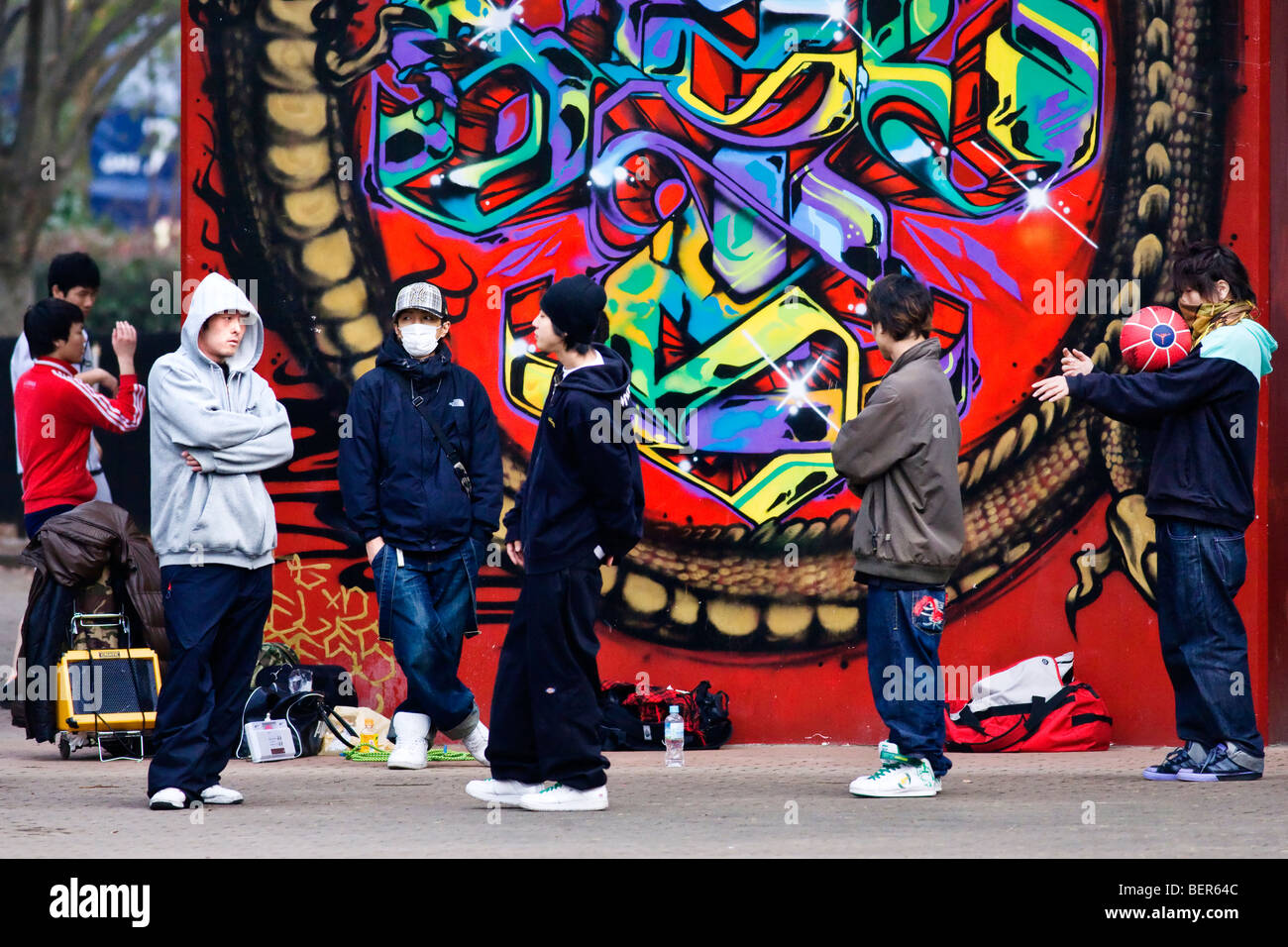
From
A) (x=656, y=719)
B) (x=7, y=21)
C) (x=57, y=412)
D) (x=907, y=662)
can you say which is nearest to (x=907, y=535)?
(x=907, y=662)

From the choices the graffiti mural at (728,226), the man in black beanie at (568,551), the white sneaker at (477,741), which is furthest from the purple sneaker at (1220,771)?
the white sneaker at (477,741)

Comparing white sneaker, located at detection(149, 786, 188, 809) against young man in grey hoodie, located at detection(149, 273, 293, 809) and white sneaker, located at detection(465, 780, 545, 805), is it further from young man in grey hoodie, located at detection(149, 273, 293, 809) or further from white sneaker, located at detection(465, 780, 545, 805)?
white sneaker, located at detection(465, 780, 545, 805)

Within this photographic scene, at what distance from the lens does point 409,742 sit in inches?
303

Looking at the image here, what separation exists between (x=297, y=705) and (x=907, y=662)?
3.26 metres

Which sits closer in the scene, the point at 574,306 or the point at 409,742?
the point at 574,306

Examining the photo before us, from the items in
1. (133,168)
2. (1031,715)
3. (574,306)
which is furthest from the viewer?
(133,168)

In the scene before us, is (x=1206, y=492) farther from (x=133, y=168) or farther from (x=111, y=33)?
(x=133, y=168)

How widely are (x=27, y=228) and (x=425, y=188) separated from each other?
14534mm

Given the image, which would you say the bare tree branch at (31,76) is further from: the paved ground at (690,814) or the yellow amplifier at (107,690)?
the paved ground at (690,814)

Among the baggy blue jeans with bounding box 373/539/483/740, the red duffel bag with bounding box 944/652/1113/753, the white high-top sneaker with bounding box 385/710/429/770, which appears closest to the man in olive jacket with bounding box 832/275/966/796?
the red duffel bag with bounding box 944/652/1113/753

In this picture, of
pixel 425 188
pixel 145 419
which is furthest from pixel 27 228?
pixel 425 188

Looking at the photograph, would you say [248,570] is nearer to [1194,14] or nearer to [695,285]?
[695,285]

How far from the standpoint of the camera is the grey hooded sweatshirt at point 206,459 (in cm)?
621

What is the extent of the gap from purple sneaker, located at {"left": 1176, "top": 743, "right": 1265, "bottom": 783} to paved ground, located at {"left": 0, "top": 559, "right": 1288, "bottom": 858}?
0.11m
